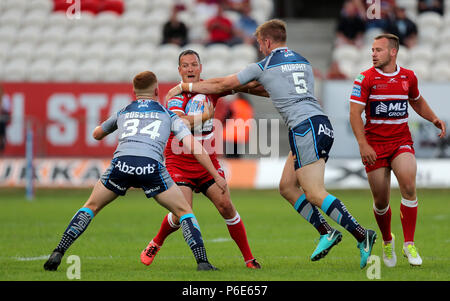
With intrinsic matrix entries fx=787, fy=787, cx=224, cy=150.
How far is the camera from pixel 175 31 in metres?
22.2

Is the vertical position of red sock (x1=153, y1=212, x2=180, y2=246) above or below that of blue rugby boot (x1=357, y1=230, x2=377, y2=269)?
below

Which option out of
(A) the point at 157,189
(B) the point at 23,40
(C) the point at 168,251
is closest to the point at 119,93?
(B) the point at 23,40

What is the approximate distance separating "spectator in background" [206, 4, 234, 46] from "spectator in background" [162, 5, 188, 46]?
0.71 m

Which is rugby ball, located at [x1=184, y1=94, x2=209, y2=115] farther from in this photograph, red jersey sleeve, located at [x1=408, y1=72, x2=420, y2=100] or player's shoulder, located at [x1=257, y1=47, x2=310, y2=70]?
red jersey sleeve, located at [x1=408, y1=72, x2=420, y2=100]

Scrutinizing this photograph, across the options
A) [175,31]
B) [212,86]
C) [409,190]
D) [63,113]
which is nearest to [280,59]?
[212,86]

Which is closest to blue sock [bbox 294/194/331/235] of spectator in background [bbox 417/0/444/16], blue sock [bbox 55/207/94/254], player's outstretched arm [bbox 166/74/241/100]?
player's outstretched arm [bbox 166/74/241/100]

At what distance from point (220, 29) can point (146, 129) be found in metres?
15.0

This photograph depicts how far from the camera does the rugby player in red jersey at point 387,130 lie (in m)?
7.96

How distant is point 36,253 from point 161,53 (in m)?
13.5

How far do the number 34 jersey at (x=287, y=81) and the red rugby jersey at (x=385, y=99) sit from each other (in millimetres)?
649

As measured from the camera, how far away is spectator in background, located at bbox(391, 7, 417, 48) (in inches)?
829

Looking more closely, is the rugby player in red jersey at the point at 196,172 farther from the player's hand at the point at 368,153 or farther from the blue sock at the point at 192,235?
the player's hand at the point at 368,153
